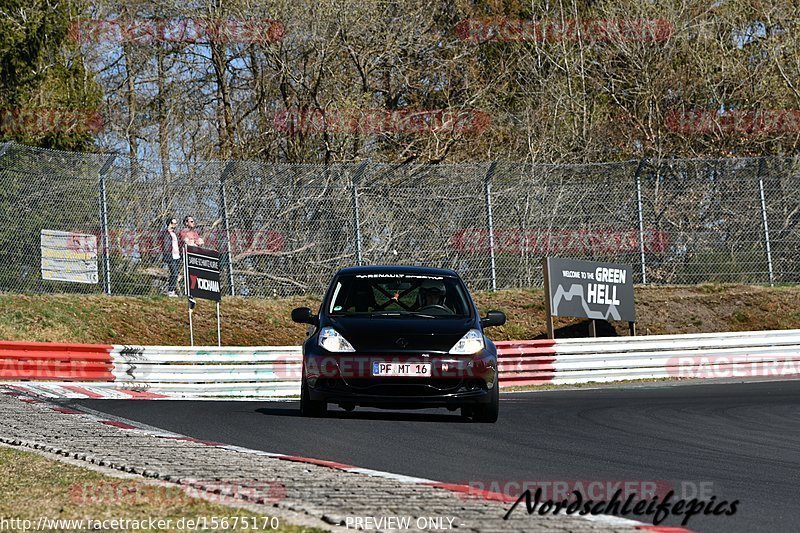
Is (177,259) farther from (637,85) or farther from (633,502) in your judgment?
(633,502)

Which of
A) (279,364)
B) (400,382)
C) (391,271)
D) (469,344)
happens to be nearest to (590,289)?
(279,364)

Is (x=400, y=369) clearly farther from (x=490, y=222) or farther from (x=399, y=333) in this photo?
(x=490, y=222)

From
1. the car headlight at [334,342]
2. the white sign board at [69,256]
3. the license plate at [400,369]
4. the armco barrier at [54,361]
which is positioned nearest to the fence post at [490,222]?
the white sign board at [69,256]

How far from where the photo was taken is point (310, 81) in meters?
32.9

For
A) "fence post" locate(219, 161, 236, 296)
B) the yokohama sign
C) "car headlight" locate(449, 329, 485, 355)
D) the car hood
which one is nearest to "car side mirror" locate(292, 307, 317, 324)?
the car hood

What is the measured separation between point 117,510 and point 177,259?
1737 cm

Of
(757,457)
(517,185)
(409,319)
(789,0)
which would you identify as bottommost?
(757,457)

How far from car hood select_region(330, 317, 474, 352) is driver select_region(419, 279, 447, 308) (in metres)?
0.60

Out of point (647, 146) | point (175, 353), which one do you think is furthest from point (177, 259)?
point (647, 146)

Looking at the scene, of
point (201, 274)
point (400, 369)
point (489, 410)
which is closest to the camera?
point (400, 369)

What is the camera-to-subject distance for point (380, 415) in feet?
40.6

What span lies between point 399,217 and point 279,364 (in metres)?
6.47

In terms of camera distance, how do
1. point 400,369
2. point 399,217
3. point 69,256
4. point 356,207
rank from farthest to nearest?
point 399,217 < point 356,207 < point 69,256 < point 400,369

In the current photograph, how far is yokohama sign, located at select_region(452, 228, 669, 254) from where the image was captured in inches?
977
